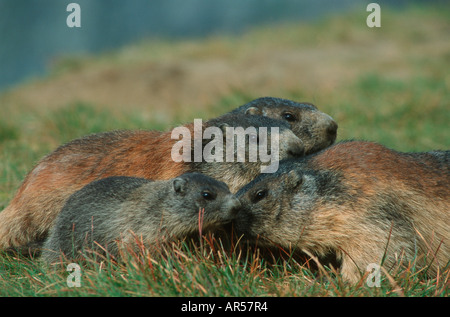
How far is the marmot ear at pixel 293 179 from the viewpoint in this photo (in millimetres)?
5102

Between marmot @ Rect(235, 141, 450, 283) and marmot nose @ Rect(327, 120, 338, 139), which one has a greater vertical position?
marmot nose @ Rect(327, 120, 338, 139)

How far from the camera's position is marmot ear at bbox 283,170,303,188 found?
510cm

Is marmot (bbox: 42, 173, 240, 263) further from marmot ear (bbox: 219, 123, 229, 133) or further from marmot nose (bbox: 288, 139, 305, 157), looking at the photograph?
marmot nose (bbox: 288, 139, 305, 157)

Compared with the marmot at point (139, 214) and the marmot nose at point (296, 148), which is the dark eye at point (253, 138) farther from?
the marmot at point (139, 214)

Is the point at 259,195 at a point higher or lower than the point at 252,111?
lower

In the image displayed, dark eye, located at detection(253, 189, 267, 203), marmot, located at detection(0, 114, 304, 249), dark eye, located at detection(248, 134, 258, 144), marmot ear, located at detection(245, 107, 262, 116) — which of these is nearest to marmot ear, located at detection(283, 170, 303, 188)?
dark eye, located at detection(253, 189, 267, 203)

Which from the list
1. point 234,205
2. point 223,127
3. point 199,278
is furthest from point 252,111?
point 199,278

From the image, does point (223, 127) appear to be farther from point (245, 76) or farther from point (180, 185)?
point (245, 76)

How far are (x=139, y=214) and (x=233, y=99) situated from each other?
23.1ft

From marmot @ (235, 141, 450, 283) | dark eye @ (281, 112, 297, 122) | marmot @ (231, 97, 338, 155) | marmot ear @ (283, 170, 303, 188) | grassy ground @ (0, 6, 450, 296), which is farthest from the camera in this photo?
dark eye @ (281, 112, 297, 122)

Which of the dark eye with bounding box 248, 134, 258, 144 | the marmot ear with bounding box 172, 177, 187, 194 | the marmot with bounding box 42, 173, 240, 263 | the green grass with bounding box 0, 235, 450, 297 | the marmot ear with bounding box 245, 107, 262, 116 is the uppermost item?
the marmot ear with bounding box 245, 107, 262, 116

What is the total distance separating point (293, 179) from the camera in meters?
5.10

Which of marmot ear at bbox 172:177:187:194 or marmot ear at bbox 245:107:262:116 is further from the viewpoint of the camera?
marmot ear at bbox 245:107:262:116
